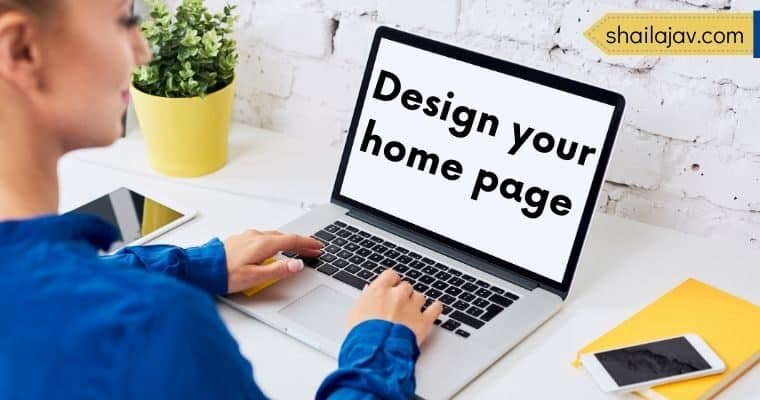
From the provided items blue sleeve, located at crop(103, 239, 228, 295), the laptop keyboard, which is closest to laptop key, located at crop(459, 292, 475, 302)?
the laptop keyboard

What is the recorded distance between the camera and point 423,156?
3.87 ft

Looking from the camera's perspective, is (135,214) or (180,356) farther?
(135,214)

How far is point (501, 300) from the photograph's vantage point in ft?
3.49

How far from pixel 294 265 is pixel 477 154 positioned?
0.82ft

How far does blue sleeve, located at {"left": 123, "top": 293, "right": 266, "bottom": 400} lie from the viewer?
2.01 feet

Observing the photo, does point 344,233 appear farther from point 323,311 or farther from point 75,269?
point 75,269

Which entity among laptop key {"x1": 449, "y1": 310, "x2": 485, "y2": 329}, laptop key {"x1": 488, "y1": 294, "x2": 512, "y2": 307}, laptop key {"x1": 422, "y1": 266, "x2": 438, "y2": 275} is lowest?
laptop key {"x1": 449, "y1": 310, "x2": 485, "y2": 329}

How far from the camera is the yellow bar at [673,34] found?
113cm

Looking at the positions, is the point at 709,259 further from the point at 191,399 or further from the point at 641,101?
the point at 191,399

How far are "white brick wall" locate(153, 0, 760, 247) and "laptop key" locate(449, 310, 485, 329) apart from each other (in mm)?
348

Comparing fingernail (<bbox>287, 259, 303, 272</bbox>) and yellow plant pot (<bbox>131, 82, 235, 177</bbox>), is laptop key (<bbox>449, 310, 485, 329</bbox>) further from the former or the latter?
yellow plant pot (<bbox>131, 82, 235, 177</bbox>)

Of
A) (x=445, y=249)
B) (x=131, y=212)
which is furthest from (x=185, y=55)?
(x=445, y=249)

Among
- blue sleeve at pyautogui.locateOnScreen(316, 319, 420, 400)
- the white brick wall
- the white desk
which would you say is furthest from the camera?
the white brick wall

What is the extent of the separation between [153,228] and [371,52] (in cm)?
34
